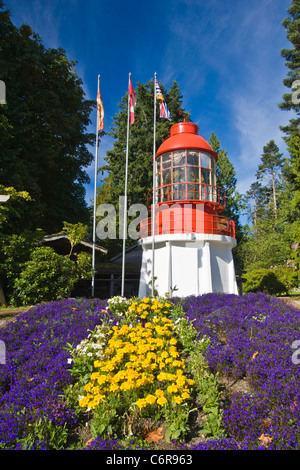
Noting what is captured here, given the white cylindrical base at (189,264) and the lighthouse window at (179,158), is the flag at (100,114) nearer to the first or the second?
the lighthouse window at (179,158)

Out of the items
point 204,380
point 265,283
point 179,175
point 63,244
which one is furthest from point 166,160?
point 265,283

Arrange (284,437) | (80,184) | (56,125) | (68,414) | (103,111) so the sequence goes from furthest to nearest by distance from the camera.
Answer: (80,184)
(56,125)
(103,111)
(68,414)
(284,437)

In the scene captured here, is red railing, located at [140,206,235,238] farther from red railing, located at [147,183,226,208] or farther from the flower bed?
the flower bed

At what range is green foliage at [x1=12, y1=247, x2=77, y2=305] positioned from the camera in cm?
1146

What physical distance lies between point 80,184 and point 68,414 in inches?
895

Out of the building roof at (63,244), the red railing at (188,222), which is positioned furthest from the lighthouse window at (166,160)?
the building roof at (63,244)

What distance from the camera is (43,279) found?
1150 cm

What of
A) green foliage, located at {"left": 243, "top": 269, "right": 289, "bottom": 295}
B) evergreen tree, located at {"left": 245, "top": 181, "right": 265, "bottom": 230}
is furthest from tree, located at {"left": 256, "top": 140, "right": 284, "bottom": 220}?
green foliage, located at {"left": 243, "top": 269, "right": 289, "bottom": 295}

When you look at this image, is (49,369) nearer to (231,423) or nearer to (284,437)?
(231,423)

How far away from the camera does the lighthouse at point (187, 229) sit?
13.7 meters

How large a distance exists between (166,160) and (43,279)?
28.5 ft
